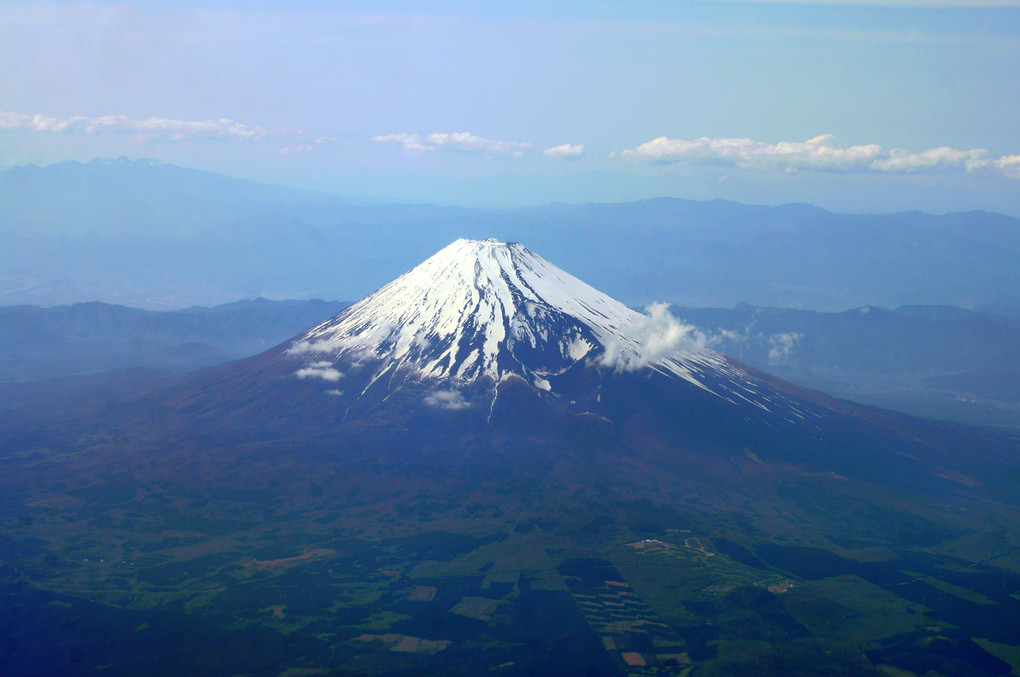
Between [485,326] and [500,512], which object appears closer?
[500,512]

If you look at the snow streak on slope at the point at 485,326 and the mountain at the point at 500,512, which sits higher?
the snow streak on slope at the point at 485,326

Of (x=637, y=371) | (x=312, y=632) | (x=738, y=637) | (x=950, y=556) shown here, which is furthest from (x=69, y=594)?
(x=950, y=556)

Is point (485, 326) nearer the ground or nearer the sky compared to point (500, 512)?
nearer the sky

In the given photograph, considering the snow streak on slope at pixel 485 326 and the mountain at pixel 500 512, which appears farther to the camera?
the snow streak on slope at pixel 485 326

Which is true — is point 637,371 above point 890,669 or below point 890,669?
above

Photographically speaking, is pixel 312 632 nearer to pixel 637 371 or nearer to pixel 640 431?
pixel 640 431
